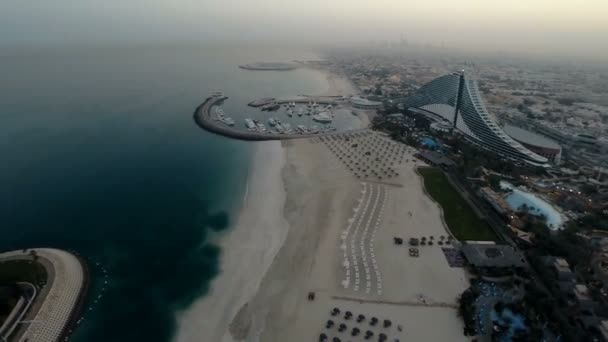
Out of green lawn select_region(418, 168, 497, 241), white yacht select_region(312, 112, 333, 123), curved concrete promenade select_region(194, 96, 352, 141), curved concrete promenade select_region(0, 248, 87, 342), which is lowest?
curved concrete promenade select_region(0, 248, 87, 342)

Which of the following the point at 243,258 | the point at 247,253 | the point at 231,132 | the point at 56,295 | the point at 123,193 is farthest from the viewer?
the point at 231,132

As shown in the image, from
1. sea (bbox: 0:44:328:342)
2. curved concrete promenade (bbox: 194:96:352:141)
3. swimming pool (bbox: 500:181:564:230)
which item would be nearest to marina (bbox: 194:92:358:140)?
curved concrete promenade (bbox: 194:96:352:141)

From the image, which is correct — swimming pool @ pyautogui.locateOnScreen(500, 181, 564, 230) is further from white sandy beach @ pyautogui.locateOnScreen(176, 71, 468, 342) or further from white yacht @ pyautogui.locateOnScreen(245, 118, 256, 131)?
white yacht @ pyautogui.locateOnScreen(245, 118, 256, 131)

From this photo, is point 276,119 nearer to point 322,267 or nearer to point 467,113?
point 467,113

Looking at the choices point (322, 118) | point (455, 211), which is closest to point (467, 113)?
point (322, 118)

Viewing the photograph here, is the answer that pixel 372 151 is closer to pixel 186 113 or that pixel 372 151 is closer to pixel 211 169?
pixel 211 169

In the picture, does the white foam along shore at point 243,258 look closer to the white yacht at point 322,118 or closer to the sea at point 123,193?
the sea at point 123,193

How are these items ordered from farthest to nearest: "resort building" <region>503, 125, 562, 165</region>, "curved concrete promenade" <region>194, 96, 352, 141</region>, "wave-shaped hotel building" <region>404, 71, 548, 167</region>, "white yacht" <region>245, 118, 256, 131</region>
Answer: "white yacht" <region>245, 118, 256, 131</region>
"curved concrete promenade" <region>194, 96, 352, 141</region>
"resort building" <region>503, 125, 562, 165</region>
"wave-shaped hotel building" <region>404, 71, 548, 167</region>

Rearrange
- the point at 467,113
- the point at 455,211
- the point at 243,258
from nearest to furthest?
the point at 243,258, the point at 455,211, the point at 467,113

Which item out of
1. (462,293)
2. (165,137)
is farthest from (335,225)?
(165,137)
